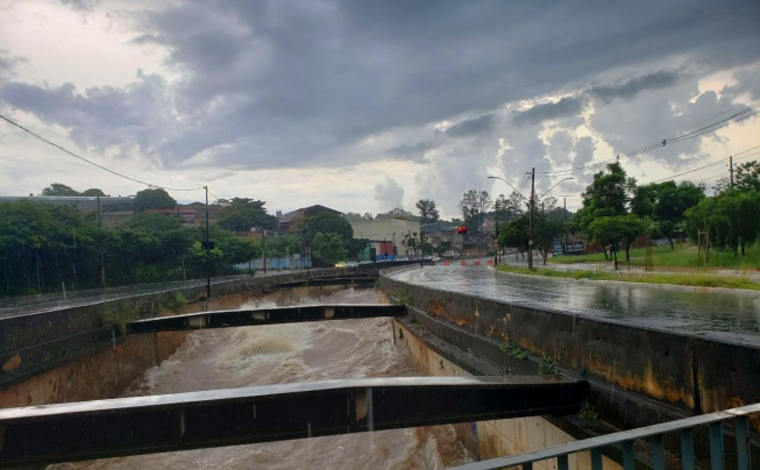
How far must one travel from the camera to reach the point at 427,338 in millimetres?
11383

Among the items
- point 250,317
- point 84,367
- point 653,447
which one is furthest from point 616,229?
point 653,447

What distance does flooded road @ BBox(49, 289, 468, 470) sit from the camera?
8.70m

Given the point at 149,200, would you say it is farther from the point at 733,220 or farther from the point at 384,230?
the point at 733,220

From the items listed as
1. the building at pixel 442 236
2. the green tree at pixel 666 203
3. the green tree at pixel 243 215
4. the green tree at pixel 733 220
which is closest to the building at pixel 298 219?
the green tree at pixel 243 215

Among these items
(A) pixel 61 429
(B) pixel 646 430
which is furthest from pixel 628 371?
(A) pixel 61 429

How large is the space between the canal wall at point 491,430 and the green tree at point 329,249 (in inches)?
2788

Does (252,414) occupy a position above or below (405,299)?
above

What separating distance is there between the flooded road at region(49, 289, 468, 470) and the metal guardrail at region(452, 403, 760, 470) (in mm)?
6048

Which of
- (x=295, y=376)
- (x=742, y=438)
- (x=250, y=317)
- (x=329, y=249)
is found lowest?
(x=295, y=376)

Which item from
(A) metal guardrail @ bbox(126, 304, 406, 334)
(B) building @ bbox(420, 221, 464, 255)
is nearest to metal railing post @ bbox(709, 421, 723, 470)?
(A) metal guardrail @ bbox(126, 304, 406, 334)

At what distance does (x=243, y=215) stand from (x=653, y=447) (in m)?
107

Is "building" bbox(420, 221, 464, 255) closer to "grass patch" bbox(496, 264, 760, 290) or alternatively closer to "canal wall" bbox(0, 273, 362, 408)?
"grass patch" bbox(496, 264, 760, 290)

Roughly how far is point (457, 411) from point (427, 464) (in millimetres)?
3407

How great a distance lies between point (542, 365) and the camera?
6.11 meters
